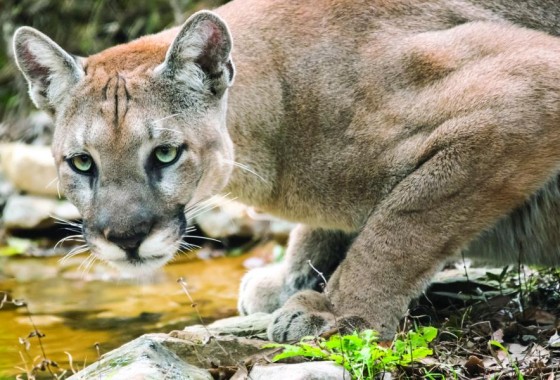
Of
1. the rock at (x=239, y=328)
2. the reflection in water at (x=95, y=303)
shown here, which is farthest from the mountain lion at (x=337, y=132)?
the reflection in water at (x=95, y=303)

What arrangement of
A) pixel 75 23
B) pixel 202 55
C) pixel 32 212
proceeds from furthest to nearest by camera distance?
pixel 75 23
pixel 32 212
pixel 202 55

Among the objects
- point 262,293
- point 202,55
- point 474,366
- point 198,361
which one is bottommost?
point 262,293

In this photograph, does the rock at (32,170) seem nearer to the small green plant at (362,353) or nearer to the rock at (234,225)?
the rock at (234,225)

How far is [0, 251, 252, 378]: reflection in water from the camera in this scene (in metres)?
5.78

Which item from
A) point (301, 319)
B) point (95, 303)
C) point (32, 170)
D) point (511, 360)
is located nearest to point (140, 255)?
point (301, 319)

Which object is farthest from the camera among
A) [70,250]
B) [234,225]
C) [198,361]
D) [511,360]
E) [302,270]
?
[70,250]

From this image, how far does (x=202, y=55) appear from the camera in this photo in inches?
195

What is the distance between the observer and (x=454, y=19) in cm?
545

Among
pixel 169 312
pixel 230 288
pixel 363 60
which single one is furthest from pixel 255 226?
pixel 363 60

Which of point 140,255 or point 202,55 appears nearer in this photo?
point 140,255

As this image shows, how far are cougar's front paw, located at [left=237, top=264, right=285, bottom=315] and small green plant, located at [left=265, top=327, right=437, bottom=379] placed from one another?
1.77 meters

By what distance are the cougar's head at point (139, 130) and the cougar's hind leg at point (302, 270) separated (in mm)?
1036

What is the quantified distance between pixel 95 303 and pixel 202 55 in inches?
104

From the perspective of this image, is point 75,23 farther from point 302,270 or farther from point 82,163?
point 82,163
